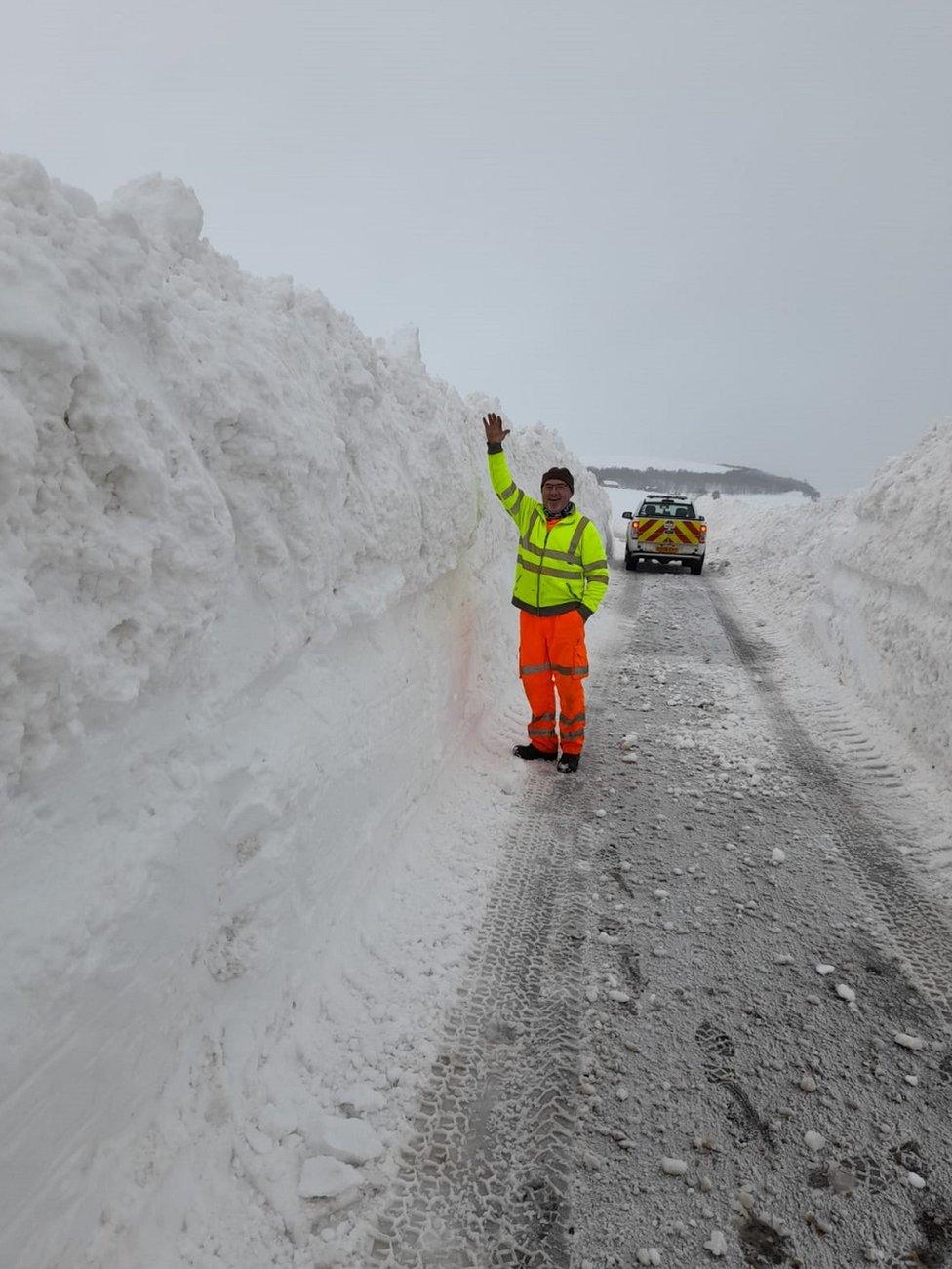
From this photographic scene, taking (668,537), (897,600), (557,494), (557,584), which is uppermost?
(557,494)

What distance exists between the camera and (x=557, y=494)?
15.6 feet

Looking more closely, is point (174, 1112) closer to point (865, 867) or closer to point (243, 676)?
point (243, 676)

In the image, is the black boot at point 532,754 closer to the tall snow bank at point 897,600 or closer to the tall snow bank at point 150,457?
the tall snow bank at point 150,457

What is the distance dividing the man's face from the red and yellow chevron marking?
9.74 m

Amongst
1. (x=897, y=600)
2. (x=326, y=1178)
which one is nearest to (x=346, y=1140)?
(x=326, y=1178)

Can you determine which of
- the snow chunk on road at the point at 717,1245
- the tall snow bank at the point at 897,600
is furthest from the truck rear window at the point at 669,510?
the snow chunk on road at the point at 717,1245

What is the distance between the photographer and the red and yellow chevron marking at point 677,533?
1386cm

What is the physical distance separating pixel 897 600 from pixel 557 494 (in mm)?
3603

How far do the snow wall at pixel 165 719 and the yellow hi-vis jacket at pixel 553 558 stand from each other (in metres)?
1.71

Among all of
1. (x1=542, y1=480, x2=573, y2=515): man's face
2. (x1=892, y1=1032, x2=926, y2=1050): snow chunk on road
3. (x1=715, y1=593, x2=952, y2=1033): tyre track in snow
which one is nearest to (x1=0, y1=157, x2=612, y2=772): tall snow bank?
(x1=542, y1=480, x2=573, y2=515): man's face

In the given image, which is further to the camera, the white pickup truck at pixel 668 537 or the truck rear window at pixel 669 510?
the truck rear window at pixel 669 510

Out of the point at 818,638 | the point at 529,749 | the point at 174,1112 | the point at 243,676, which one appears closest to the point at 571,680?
the point at 529,749

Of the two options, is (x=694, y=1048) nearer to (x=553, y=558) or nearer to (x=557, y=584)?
(x=557, y=584)

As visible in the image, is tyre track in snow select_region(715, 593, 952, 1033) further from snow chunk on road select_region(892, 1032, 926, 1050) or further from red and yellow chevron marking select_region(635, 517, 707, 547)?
red and yellow chevron marking select_region(635, 517, 707, 547)
